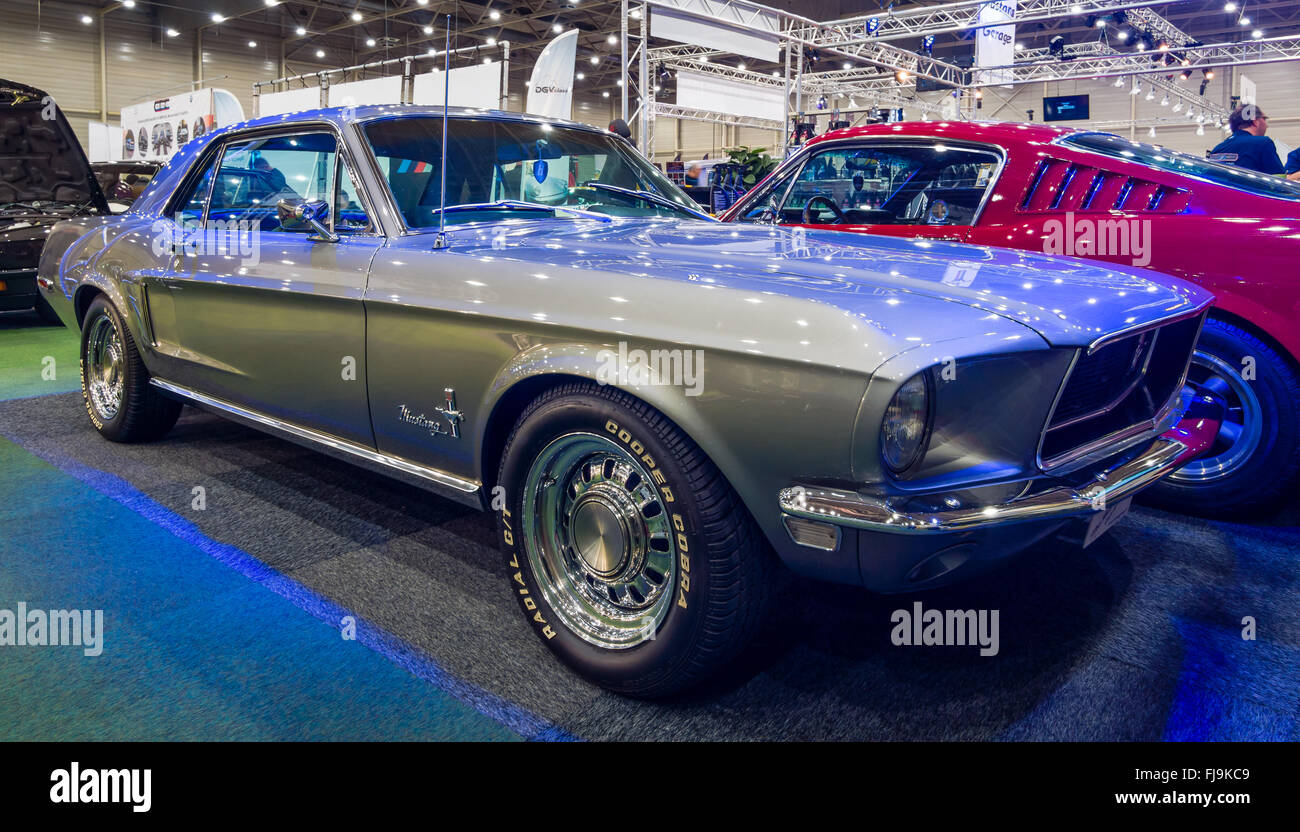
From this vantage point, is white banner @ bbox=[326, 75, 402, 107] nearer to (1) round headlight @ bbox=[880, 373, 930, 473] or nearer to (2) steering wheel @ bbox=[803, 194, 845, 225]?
(2) steering wheel @ bbox=[803, 194, 845, 225]

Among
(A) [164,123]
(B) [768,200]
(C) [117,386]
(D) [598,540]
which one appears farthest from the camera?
(A) [164,123]

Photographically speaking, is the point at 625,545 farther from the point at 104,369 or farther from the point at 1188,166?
the point at 104,369

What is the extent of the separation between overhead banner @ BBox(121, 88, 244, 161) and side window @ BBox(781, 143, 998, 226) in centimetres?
1103

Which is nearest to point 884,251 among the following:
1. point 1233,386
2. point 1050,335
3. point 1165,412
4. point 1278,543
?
point 1050,335

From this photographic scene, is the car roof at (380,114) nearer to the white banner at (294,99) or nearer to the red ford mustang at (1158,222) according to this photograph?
the red ford mustang at (1158,222)

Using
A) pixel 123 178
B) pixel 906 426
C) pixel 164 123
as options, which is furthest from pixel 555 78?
pixel 164 123

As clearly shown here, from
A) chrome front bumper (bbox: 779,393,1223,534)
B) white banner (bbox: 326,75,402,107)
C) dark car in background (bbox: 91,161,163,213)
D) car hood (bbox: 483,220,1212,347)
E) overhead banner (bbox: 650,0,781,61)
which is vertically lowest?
chrome front bumper (bbox: 779,393,1223,534)

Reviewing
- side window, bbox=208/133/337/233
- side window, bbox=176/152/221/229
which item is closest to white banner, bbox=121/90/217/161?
side window, bbox=176/152/221/229

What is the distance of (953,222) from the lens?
364cm

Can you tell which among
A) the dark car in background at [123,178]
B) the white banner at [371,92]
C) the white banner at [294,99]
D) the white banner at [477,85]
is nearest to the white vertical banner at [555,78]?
the white banner at [477,85]

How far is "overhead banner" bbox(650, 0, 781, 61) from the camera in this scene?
41.3 feet

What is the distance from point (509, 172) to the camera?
2.87 meters

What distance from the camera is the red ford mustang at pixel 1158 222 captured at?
299 centimetres

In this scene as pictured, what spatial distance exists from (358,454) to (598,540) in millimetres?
935
